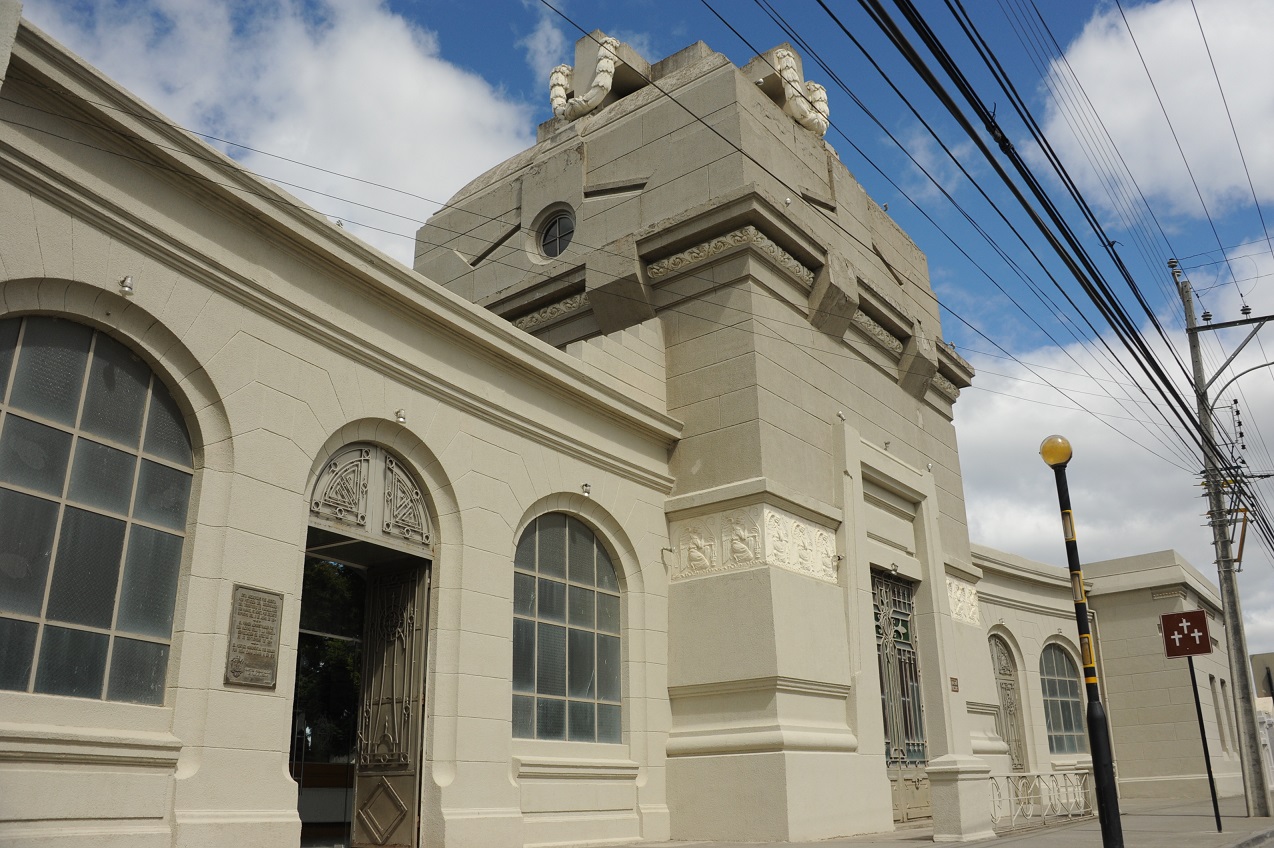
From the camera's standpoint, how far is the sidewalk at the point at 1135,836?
12719 mm

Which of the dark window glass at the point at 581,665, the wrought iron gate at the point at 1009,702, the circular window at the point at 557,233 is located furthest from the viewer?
the wrought iron gate at the point at 1009,702

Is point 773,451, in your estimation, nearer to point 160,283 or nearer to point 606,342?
point 606,342

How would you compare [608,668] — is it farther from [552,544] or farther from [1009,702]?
[1009,702]

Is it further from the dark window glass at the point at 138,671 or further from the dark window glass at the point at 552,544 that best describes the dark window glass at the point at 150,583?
the dark window glass at the point at 552,544

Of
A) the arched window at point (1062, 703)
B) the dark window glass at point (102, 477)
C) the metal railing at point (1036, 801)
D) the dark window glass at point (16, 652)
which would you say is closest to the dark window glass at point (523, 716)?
the dark window glass at point (102, 477)

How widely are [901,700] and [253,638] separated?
11537 mm

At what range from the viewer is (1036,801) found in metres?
21.5

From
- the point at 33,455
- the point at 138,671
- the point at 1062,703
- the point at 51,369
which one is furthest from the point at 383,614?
the point at 1062,703

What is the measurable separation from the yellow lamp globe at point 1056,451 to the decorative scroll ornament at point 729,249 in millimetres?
6063

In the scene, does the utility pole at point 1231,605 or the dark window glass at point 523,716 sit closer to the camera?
the dark window glass at point 523,716

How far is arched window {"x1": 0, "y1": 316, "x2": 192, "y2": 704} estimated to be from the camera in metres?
8.23

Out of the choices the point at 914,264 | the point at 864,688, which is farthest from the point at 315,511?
the point at 914,264

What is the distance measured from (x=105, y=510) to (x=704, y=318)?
9.51m

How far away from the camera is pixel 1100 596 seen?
2875 centimetres
